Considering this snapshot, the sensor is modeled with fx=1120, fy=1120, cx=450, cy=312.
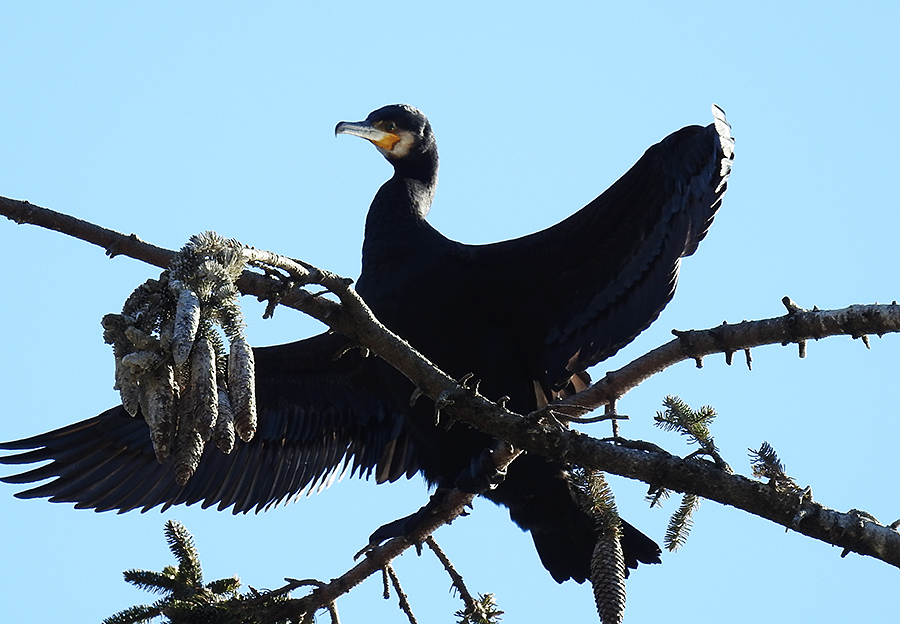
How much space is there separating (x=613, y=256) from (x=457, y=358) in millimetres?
776

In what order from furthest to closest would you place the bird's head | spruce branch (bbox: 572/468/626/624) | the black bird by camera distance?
the bird's head, the black bird, spruce branch (bbox: 572/468/626/624)

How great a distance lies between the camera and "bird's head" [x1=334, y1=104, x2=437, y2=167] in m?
5.60

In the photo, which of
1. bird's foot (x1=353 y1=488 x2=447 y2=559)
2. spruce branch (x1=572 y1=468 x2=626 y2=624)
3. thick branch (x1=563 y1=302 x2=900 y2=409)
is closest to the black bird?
bird's foot (x1=353 y1=488 x2=447 y2=559)

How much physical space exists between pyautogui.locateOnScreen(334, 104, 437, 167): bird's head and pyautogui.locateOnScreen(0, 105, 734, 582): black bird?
0.88 feet

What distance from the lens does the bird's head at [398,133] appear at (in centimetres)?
560

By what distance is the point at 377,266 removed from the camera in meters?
4.82

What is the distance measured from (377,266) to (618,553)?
6.08 feet

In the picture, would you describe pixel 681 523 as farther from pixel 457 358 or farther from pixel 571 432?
pixel 457 358

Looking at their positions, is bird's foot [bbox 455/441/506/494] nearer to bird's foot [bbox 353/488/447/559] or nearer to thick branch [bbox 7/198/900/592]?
bird's foot [bbox 353/488/447/559]

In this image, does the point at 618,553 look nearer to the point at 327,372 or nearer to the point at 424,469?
the point at 424,469

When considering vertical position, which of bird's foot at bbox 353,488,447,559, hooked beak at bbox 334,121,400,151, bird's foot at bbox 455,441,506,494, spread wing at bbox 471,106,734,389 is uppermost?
hooked beak at bbox 334,121,400,151

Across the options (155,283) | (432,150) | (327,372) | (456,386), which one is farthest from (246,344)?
(432,150)

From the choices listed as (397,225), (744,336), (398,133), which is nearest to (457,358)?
(397,225)

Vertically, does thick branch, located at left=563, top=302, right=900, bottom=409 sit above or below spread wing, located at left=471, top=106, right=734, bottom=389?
below
